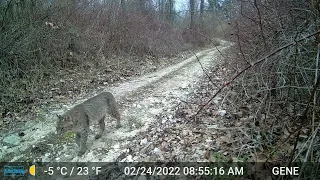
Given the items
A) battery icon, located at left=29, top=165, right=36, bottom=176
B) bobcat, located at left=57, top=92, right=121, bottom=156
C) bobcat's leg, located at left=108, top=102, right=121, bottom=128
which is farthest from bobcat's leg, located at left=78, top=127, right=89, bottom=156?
bobcat's leg, located at left=108, top=102, right=121, bottom=128

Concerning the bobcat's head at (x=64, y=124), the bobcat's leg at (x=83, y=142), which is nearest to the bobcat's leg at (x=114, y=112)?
the bobcat's leg at (x=83, y=142)

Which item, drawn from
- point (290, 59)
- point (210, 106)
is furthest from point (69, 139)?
point (290, 59)

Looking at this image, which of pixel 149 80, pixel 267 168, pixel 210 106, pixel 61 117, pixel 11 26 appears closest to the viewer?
pixel 267 168

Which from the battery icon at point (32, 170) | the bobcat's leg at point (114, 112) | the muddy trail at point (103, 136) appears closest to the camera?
the battery icon at point (32, 170)

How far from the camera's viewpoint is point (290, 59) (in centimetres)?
446

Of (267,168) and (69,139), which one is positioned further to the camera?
(69,139)

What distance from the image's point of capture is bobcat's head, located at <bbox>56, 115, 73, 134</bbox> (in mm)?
4758

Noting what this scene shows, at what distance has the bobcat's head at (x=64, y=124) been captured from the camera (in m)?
4.76

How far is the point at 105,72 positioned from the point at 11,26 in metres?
4.52

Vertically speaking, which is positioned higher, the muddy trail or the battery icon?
the muddy trail

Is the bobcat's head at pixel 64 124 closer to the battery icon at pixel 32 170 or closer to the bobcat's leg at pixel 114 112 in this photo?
the battery icon at pixel 32 170

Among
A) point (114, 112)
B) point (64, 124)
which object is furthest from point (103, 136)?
point (64, 124)

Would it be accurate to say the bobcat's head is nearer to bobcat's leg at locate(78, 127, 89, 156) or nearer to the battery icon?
bobcat's leg at locate(78, 127, 89, 156)

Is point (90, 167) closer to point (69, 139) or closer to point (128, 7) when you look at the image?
point (69, 139)
